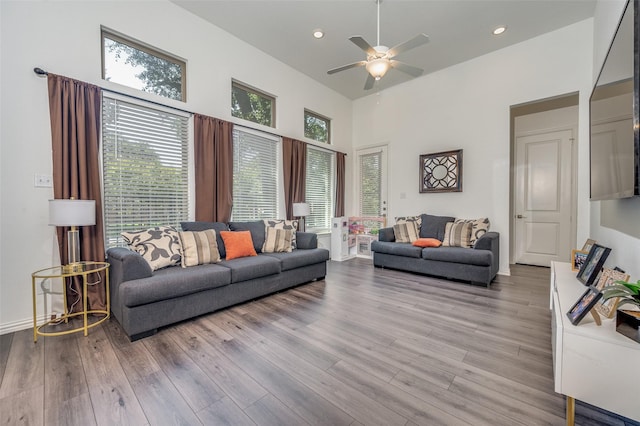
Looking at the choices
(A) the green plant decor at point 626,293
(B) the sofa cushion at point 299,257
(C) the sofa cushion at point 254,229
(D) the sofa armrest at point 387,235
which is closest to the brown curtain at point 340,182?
(D) the sofa armrest at point 387,235

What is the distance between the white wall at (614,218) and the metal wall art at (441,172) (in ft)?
5.67

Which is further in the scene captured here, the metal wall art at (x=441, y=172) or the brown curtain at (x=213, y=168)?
the metal wall art at (x=441, y=172)

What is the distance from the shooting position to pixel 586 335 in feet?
3.94

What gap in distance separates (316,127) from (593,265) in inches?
180

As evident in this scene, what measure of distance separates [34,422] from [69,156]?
2180mm

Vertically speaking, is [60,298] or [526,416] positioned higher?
[60,298]

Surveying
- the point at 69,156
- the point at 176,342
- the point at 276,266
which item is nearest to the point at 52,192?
the point at 69,156

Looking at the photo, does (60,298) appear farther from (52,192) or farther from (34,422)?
(34,422)

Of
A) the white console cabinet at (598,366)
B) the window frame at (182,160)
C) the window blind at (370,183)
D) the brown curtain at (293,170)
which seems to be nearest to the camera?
the white console cabinet at (598,366)

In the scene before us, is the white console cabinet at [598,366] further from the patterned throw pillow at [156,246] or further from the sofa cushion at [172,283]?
the patterned throw pillow at [156,246]

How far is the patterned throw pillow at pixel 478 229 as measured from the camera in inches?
158

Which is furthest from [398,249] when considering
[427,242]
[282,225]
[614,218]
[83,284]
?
[83,284]

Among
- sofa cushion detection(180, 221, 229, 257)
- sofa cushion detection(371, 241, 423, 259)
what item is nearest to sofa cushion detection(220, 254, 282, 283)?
sofa cushion detection(180, 221, 229, 257)

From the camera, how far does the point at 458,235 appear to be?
4074mm
